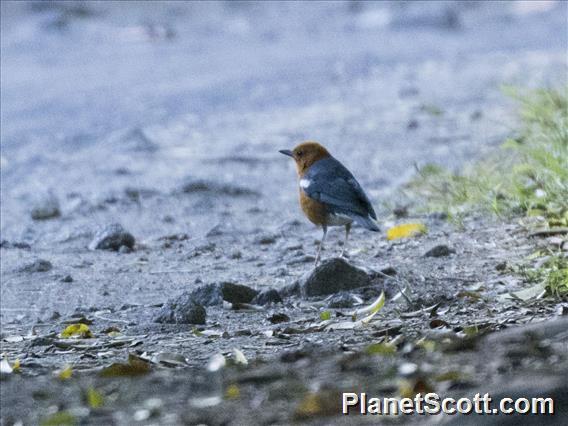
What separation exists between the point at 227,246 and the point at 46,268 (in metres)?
0.97

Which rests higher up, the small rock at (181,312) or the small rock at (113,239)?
the small rock at (181,312)

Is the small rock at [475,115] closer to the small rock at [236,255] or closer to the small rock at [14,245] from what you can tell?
the small rock at [236,255]

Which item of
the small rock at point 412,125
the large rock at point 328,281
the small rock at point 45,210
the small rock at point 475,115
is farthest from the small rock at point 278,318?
the small rock at point 475,115

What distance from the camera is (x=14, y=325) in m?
5.08

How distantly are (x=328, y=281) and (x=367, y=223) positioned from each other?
1.57ft

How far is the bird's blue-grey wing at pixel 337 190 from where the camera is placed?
577cm

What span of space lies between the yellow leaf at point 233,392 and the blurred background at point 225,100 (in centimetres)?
352

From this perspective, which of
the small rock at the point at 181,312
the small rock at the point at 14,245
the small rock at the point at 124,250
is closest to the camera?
the small rock at the point at 181,312

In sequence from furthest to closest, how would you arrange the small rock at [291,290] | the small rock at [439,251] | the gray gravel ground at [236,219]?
the small rock at [439,251] < the small rock at [291,290] < the gray gravel ground at [236,219]

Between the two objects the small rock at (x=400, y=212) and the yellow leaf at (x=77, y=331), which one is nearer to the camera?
the yellow leaf at (x=77, y=331)

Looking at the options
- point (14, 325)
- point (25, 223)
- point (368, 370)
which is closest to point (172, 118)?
point (25, 223)

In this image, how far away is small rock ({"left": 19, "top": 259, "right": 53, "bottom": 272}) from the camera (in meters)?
5.96

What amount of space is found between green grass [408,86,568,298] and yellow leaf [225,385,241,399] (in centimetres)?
159

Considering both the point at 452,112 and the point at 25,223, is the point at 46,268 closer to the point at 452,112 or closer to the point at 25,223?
the point at 25,223
